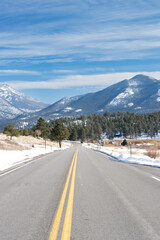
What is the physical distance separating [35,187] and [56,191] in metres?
1.23

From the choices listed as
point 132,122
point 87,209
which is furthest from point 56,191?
point 132,122

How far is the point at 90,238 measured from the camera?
5051 mm

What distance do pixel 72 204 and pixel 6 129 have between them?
78.9 metres

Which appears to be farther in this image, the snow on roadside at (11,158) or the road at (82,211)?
the snow on roadside at (11,158)

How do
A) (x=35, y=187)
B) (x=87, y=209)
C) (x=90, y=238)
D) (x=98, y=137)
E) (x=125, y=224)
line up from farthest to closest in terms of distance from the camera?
(x=98, y=137) → (x=35, y=187) → (x=87, y=209) → (x=125, y=224) → (x=90, y=238)

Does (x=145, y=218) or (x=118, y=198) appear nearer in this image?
(x=145, y=218)

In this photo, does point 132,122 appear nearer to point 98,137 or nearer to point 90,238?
point 98,137

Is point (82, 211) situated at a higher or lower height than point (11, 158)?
lower

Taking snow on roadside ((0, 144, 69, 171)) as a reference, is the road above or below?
below

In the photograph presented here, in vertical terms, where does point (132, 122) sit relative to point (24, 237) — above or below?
above

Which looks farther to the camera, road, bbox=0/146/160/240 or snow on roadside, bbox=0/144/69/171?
snow on roadside, bbox=0/144/69/171

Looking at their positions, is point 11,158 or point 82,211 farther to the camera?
point 11,158

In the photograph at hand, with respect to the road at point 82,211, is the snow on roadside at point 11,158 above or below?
above

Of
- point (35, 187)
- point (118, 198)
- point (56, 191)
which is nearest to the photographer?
point (118, 198)
